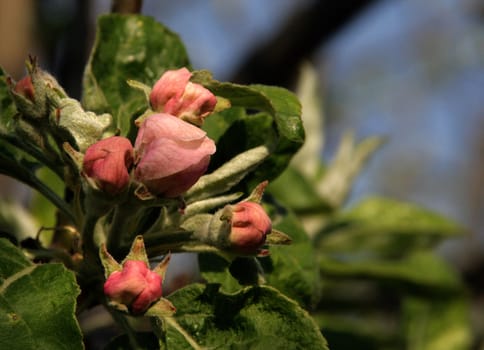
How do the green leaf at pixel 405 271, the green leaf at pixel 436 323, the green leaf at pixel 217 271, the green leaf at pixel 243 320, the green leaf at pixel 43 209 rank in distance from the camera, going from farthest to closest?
1. the green leaf at pixel 436 323
2. the green leaf at pixel 405 271
3. the green leaf at pixel 43 209
4. the green leaf at pixel 217 271
5. the green leaf at pixel 243 320

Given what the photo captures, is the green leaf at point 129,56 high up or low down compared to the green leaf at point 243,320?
up

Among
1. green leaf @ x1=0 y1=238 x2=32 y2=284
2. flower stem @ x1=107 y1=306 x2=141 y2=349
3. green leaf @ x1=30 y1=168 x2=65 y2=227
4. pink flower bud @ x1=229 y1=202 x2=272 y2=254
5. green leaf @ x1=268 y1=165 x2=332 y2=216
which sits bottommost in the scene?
green leaf @ x1=30 y1=168 x2=65 y2=227

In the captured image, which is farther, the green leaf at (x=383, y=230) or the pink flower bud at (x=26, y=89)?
the green leaf at (x=383, y=230)

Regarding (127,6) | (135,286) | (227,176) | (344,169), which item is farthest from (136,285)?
(344,169)

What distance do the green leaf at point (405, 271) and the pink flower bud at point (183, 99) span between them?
3.56 ft

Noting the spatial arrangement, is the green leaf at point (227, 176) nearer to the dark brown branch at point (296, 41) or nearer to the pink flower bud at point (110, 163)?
the pink flower bud at point (110, 163)

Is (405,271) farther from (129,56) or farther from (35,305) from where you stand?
(35,305)

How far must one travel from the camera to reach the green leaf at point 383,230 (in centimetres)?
226

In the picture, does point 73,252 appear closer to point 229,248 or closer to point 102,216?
point 102,216

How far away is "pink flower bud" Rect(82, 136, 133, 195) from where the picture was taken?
3.17ft

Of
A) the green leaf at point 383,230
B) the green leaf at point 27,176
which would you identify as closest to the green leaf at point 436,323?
the green leaf at point 383,230

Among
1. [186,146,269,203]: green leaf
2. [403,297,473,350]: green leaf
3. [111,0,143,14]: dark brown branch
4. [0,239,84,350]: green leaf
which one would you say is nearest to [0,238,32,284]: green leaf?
[0,239,84,350]: green leaf

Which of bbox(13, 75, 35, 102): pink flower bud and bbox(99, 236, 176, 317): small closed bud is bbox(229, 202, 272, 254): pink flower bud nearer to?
bbox(99, 236, 176, 317): small closed bud

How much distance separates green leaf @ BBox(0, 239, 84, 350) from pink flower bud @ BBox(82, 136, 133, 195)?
141 mm
